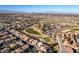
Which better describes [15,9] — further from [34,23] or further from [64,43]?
[64,43]

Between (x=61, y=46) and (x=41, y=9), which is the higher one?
(x=41, y=9)

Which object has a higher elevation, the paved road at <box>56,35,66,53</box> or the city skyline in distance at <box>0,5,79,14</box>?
the city skyline in distance at <box>0,5,79,14</box>

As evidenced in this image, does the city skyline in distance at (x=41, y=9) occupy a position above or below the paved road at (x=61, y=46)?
above
